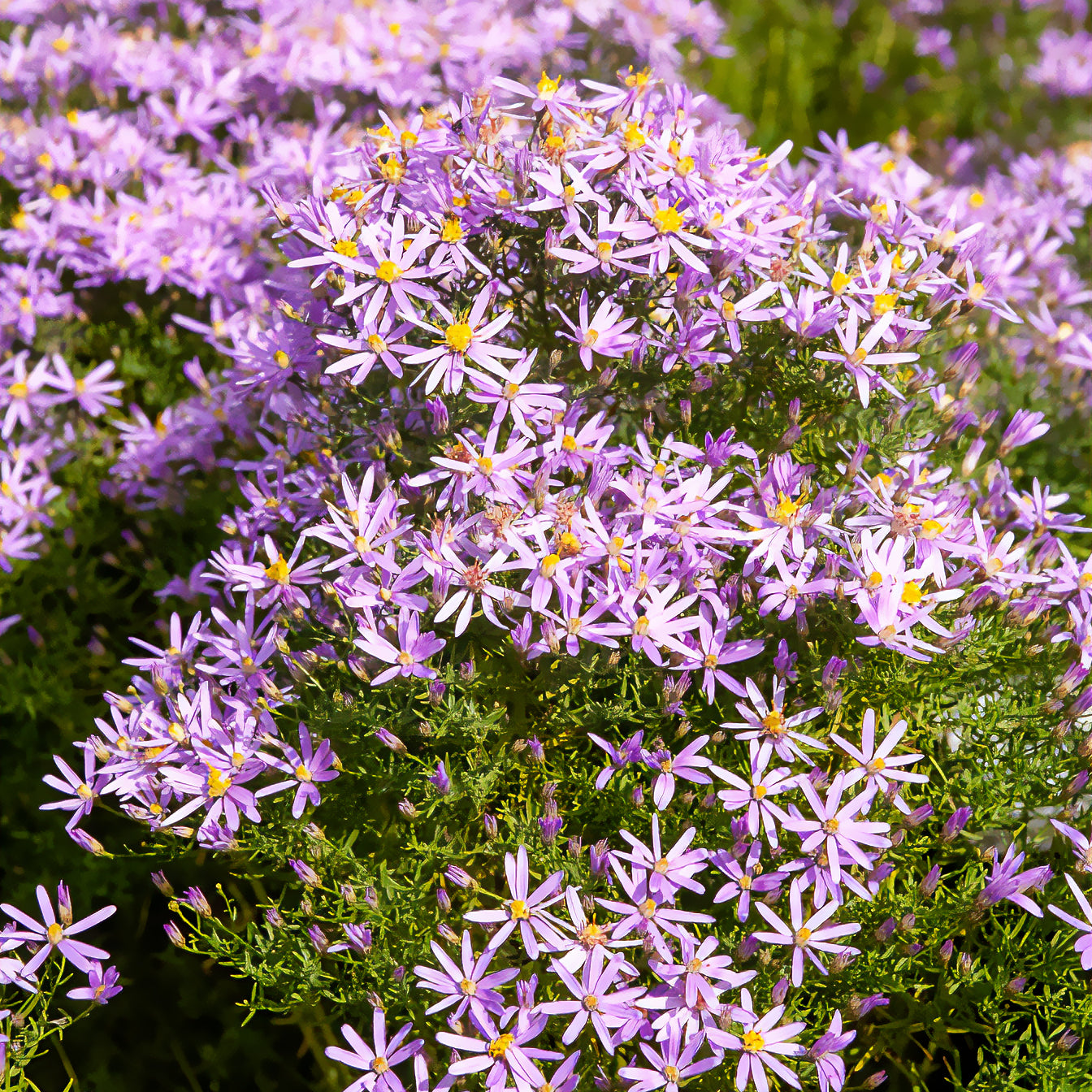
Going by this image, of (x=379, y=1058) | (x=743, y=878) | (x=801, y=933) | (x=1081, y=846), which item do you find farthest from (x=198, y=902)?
(x=1081, y=846)

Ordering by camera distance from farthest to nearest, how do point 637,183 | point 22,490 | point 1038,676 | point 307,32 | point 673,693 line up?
point 307,32 → point 22,490 → point 1038,676 → point 637,183 → point 673,693

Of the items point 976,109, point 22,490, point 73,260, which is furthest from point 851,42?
point 22,490

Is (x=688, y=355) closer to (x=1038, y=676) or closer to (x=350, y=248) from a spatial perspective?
(x=350, y=248)

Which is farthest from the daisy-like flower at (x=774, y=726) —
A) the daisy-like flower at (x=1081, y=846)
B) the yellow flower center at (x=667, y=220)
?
the yellow flower center at (x=667, y=220)

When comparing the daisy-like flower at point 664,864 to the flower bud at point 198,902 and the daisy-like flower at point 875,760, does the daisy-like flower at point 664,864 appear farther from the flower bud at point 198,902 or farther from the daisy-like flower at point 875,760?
the flower bud at point 198,902

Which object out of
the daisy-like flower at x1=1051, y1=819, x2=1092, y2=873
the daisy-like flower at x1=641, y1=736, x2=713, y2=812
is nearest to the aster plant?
the daisy-like flower at x1=641, y1=736, x2=713, y2=812

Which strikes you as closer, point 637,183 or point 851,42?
point 637,183

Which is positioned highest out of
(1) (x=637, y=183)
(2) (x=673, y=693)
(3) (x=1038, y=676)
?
(1) (x=637, y=183)

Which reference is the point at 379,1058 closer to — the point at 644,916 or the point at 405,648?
the point at 644,916
